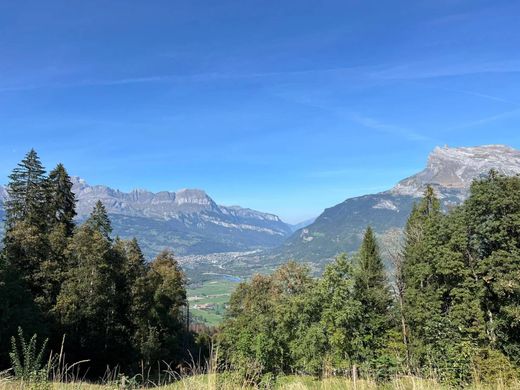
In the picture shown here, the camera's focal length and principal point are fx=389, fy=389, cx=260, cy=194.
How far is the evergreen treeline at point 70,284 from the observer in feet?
102

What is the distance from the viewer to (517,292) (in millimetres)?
28000

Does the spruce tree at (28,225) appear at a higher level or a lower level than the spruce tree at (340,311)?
higher

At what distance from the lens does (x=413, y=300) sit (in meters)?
37.2

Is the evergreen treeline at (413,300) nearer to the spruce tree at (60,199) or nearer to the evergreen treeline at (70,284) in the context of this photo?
the evergreen treeline at (70,284)

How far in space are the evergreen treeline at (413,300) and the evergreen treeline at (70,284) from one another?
427 inches

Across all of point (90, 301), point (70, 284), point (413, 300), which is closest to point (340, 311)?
point (413, 300)

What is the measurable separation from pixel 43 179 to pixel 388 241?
134 feet

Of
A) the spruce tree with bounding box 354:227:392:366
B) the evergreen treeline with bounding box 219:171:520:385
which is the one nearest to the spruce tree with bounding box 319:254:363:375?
the evergreen treeline with bounding box 219:171:520:385

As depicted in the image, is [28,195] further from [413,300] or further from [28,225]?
[413,300]

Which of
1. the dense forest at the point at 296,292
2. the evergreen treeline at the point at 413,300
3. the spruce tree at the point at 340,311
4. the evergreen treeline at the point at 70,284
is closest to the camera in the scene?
the evergreen treeline at the point at 413,300

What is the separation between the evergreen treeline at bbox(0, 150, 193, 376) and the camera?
31125 mm

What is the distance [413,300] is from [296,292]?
13.7m

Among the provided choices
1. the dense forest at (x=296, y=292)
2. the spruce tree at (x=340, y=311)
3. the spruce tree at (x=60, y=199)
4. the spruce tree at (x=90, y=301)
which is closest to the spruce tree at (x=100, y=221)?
the dense forest at (x=296, y=292)

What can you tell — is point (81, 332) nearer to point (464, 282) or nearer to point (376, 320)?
point (376, 320)
